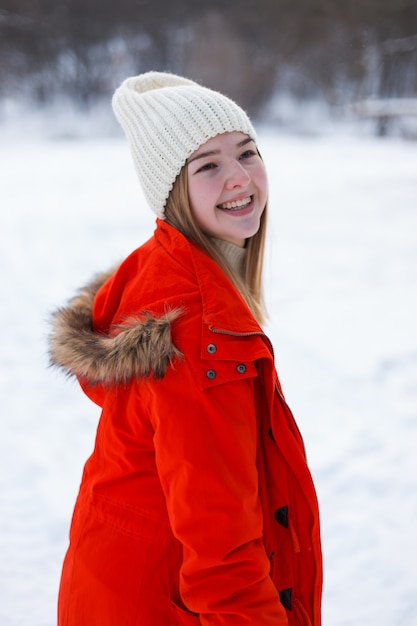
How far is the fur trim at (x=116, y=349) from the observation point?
0.87 meters

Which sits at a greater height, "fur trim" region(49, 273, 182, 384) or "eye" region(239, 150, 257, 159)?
"eye" region(239, 150, 257, 159)

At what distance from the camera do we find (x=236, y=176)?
3.44 ft

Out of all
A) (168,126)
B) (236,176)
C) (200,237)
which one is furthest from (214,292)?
(168,126)

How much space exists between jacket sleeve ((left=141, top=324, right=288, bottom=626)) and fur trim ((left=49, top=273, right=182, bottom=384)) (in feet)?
0.12

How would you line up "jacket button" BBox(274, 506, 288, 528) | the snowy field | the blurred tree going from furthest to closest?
the blurred tree, the snowy field, "jacket button" BBox(274, 506, 288, 528)

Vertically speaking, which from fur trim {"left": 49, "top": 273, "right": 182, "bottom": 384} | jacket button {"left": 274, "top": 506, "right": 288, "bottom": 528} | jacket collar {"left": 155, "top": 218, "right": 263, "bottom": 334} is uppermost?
jacket collar {"left": 155, "top": 218, "right": 263, "bottom": 334}

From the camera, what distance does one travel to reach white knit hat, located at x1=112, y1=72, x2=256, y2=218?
3.50 ft

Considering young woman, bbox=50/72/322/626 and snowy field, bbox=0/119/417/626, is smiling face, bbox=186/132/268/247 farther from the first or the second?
snowy field, bbox=0/119/417/626

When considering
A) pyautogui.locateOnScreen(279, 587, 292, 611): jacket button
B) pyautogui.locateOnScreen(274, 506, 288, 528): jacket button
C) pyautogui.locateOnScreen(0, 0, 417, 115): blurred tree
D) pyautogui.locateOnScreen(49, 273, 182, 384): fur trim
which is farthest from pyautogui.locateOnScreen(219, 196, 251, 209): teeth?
pyautogui.locateOnScreen(0, 0, 417, 115): blurred tree

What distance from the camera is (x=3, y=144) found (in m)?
10.1

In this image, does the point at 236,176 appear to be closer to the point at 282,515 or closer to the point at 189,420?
the point at 189,420

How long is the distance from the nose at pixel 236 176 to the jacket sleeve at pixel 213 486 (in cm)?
37

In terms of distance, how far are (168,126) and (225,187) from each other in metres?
0.18

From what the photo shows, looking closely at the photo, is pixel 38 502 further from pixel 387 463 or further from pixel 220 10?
pixel 220 10
